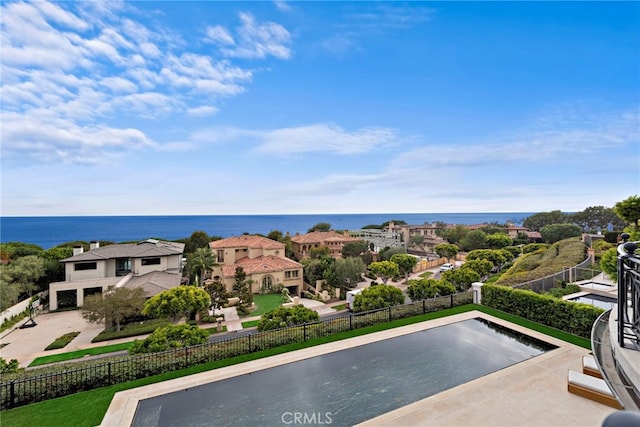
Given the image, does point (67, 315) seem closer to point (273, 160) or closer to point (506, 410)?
point (273, 160)

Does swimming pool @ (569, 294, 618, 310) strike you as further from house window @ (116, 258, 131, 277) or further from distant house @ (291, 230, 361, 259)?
house window @ (116, 258, 131, 277)

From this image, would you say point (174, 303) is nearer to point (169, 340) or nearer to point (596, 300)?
point (169, 340)

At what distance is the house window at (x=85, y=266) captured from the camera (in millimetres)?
23641

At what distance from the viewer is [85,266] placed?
78.5ft

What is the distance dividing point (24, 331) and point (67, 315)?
110 inches

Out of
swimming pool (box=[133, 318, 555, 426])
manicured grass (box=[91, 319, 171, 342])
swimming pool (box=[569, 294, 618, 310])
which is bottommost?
manicured grass (box=[91, 319, 171, 342])

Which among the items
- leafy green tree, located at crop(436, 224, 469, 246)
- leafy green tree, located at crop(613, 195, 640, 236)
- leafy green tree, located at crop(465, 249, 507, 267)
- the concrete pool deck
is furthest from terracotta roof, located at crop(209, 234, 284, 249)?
leafy green tree, located at crop(436, 224, 469, 246)

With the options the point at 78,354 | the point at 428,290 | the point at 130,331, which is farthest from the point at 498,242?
the point at 78,354

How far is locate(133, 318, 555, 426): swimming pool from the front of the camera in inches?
290

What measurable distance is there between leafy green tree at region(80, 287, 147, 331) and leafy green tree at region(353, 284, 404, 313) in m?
12.8

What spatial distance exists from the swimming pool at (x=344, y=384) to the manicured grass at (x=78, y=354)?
928 centimetres

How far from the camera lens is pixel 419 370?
30.7 ft

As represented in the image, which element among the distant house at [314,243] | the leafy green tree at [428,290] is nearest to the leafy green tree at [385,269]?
the leafy green tree at [428,290]

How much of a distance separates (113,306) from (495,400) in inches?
725
